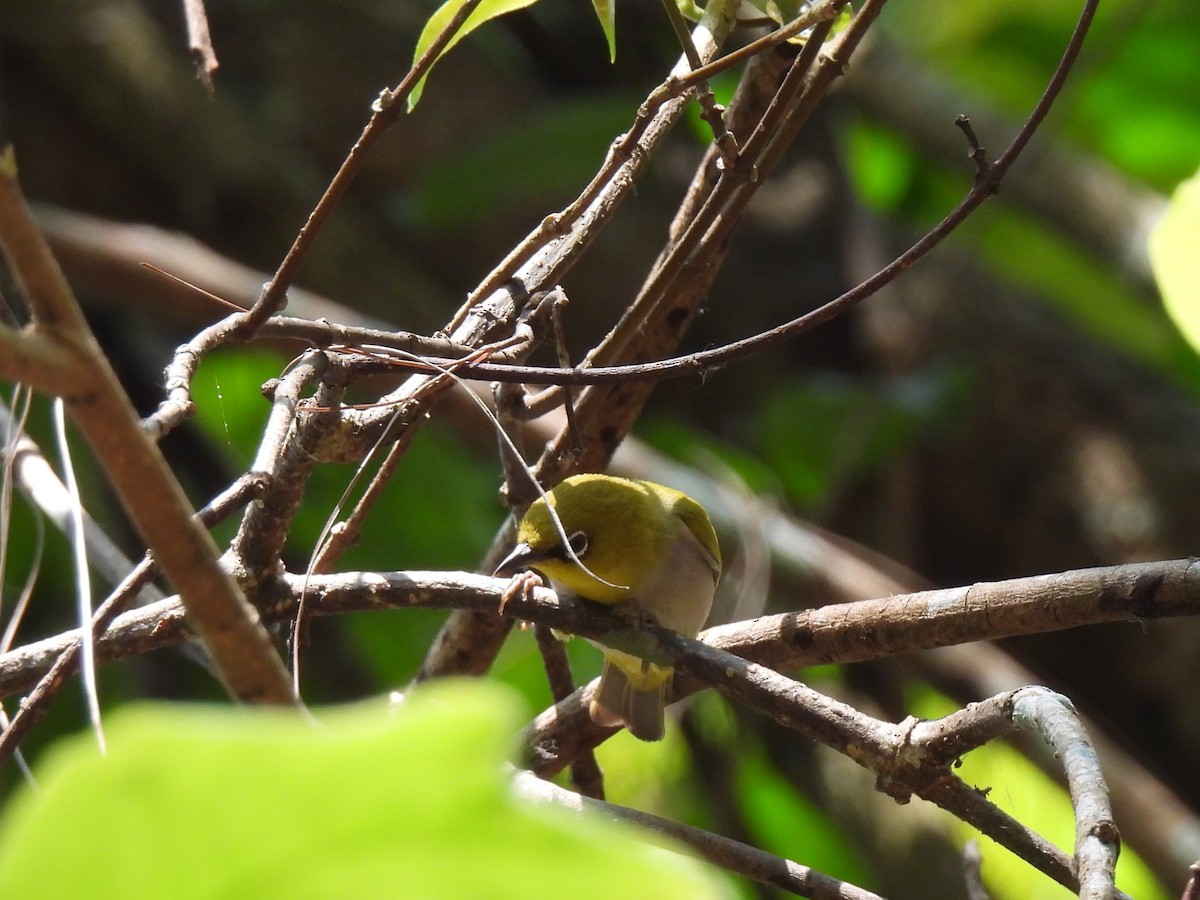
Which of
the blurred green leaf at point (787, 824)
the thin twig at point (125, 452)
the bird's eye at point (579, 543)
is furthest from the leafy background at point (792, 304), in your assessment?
the thin twig at point (125, 452)

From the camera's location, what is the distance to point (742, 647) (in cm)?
158

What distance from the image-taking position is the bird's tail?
1767mm

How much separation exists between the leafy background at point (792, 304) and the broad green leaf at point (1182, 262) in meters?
1.68

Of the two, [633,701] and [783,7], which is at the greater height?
[783,7]

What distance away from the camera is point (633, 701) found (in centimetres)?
185

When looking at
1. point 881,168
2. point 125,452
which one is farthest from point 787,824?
point 125,452

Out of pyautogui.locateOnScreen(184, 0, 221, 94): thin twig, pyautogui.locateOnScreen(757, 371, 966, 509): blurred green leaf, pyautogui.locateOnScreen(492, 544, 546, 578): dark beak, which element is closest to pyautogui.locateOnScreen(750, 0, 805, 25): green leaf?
pyautogui.locateOnScreen(184, 0, 221, 94): thin twig

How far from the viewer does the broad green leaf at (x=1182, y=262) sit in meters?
1.72

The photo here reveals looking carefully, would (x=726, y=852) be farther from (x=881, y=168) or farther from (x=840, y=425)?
(x=881, y=168)

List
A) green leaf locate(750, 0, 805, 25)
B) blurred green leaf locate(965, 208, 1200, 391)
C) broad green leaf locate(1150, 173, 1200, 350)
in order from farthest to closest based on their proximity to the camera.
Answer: blurred green leaf locate(965, 208, 1200, 391), broad green leaf locate(1150, 173, 1200, 350), green leaf locate(750, 0, 805, 25)

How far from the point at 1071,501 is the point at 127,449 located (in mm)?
3714

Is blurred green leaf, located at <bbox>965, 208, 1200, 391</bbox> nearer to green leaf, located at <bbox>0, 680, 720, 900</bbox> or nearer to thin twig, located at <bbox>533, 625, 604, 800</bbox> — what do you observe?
thin twig, located at <bbox>533, 625, 604, 800</bbox>

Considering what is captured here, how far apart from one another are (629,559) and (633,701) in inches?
14.9

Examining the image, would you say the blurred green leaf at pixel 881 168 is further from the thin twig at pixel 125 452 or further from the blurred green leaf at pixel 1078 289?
the thin twig at pixel 125 452
